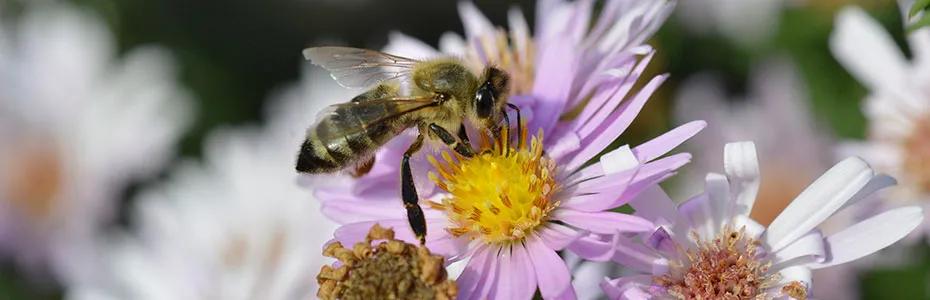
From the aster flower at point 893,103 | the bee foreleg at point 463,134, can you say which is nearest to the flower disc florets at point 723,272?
the bee foreleg at point 463,134

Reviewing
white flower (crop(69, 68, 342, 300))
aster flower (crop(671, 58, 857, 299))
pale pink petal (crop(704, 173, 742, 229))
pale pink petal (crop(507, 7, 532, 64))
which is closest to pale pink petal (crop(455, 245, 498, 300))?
pale pink petal (crop(704, 173, 742, 229))

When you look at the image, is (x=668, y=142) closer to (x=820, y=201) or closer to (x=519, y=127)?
(x=820, y=201)

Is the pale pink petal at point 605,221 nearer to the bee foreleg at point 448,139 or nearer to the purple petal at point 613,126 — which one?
the purple petal at point 613,126

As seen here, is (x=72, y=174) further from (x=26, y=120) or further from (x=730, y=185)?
(x=730, y=185)

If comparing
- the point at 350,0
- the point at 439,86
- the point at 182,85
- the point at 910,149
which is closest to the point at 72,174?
the point at 182,85

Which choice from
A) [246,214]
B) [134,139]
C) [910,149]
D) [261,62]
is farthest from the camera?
[261,62]

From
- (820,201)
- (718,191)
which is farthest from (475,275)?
(820,201)
